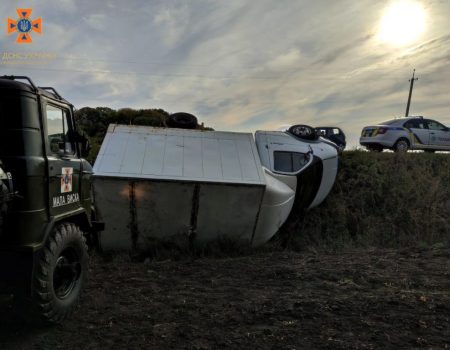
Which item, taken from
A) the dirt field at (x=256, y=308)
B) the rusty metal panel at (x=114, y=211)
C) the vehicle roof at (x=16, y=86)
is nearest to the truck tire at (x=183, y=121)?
the rusty metal panel at (x=114, y=211)

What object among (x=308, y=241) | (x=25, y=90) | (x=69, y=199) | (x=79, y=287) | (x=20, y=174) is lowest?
(x=308, y=241)

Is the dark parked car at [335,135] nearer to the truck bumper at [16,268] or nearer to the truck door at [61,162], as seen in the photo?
the truck door at [61,162]

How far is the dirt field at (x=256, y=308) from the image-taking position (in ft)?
12.0

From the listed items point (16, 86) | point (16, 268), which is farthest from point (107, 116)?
point (16, 268)

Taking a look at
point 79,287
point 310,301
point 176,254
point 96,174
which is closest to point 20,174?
point 79,287

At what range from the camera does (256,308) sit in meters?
4.46

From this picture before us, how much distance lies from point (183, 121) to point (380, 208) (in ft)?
20.8

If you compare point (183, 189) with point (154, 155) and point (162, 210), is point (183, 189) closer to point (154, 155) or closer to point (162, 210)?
point (162, 210)

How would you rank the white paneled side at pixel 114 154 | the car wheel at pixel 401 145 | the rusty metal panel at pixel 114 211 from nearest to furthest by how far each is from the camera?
the rusty metal panel at pixel 114 211 < the white paneled side at pixel 114 154 < the car wheel at pixel 401 145

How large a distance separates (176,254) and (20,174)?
4.71 metres

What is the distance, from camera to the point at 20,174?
3264 millimetres

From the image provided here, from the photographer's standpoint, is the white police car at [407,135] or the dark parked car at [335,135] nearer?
the white police car at [407,135]

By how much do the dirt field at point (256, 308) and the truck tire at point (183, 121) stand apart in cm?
416

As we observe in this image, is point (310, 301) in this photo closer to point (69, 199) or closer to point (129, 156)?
point (69, 199)
